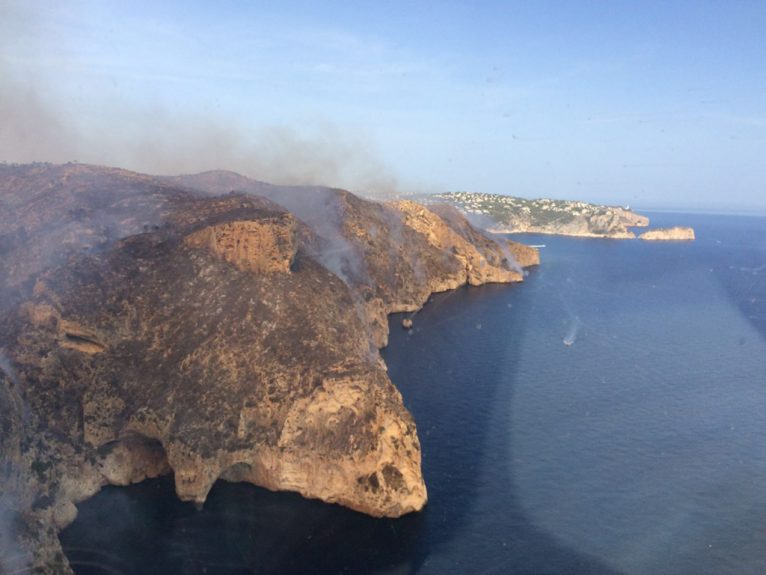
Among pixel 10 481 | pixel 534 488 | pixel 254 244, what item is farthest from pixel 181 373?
pixel 534 488

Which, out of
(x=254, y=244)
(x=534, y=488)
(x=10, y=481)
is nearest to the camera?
(x=10, y=481)

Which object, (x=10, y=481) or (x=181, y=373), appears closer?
(x=10, y=481)

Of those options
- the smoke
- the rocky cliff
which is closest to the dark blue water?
the rocky cliff

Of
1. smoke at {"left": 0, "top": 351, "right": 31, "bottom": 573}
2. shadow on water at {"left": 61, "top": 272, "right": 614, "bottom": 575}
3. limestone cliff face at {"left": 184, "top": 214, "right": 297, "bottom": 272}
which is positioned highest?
limestone cliff face at {"left": 184, "top": 214, "right": 297, "bottom": 272}

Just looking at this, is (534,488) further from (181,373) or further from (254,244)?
(254,244)

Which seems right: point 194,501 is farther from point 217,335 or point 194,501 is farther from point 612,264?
point 612,264

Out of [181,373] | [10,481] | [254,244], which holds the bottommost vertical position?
[10,481]

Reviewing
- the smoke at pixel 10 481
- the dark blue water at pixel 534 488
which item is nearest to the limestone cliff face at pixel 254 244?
the dark blue water at pixel 534 488

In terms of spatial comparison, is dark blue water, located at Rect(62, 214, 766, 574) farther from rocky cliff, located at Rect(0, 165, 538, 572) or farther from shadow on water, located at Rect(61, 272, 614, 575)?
rocky cliff, located at Rect(0, 165, 538, 572)
